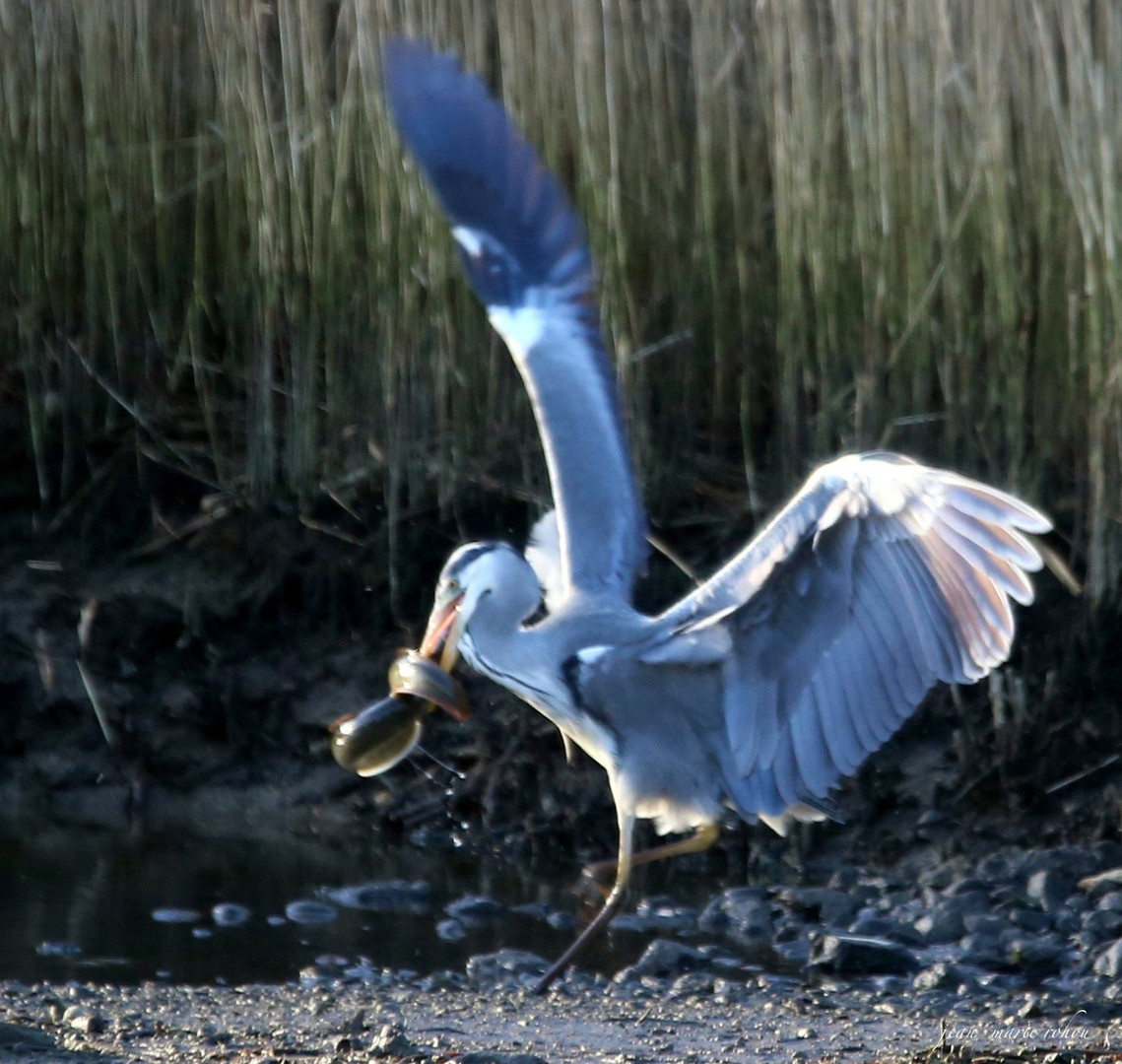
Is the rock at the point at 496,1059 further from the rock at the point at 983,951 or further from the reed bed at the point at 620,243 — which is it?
the reed bed at the point at 620,243

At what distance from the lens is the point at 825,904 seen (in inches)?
173

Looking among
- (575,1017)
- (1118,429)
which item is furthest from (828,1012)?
(1118,429)

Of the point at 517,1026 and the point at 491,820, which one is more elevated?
the point at 517,1026

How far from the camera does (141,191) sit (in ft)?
18.2

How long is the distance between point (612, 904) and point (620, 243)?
1.83 metres

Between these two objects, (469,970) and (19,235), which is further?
(19,235)

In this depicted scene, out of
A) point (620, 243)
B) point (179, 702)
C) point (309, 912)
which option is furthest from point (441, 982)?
point (620, 243)

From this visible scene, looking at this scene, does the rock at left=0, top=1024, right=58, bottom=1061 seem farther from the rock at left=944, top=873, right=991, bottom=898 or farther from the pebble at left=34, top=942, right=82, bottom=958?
the rock at left=944, top=873, right=991, bottom=898

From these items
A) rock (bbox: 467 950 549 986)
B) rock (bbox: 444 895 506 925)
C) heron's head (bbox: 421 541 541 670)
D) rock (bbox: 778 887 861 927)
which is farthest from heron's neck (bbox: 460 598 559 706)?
rock (bbox: 778 887 861 927)

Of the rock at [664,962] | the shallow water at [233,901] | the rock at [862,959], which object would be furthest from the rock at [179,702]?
the rock at [862,959]

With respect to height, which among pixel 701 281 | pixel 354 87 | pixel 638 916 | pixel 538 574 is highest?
pixel 354 87

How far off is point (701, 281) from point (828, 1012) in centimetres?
217

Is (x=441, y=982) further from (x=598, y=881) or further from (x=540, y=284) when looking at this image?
(x=540, y=284)

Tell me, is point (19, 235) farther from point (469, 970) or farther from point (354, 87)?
point (469, 970)
